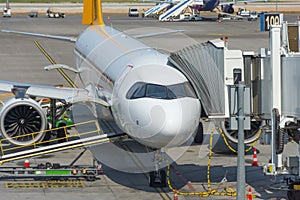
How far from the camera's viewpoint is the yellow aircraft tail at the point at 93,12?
36972 mm

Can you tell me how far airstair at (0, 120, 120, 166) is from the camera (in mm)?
24438

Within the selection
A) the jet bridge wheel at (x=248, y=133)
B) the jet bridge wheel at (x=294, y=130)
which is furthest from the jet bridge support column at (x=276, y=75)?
the jet bridge wheel at (x=248, y=133)

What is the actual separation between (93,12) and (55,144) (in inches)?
472

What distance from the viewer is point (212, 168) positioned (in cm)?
2538

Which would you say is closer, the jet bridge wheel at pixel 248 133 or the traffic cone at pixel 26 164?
the traffic cone at pixel 26 164

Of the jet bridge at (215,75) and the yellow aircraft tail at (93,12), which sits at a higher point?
the yellow aircraft tail at (93,12)

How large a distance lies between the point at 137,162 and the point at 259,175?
4.14 m

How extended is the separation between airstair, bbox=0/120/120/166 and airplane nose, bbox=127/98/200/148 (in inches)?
144

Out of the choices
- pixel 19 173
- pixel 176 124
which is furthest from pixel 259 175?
pixel 19 173

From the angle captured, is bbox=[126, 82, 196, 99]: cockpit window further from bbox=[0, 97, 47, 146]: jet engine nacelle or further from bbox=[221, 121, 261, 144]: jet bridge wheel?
bbox=[0, 97, 47, 146]: jet engine nacelle

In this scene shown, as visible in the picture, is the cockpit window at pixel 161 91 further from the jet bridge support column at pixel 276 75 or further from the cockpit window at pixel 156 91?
the jet bridge support column at pixel 276 75

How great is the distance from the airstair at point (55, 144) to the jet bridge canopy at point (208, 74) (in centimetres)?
417

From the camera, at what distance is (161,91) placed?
20.6m

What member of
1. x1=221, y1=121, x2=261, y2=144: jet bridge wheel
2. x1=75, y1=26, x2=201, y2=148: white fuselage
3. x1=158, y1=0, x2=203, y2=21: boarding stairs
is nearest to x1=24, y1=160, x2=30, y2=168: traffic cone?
x1=75, y1=26, x2=201, y2=148: white fuselage
